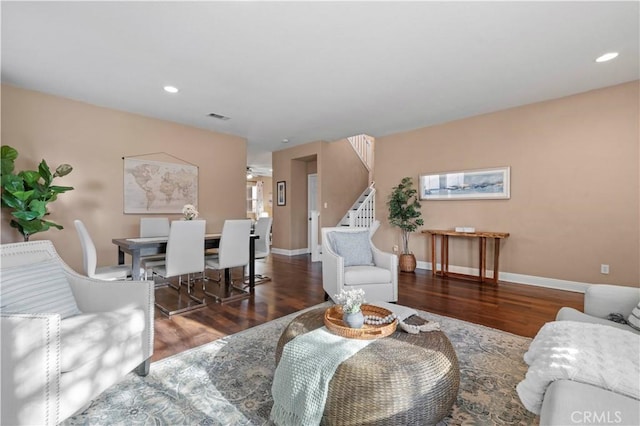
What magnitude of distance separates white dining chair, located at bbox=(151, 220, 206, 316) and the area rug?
112 cm

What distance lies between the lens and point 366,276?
9.96ft

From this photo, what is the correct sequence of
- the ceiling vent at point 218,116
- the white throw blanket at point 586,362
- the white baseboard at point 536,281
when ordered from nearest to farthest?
1. the white throw blanket at point 586,362
2. the white baseboard at point 536,281
3. the ceiling vent at point 218,116

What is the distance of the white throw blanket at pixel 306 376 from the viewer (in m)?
1.26

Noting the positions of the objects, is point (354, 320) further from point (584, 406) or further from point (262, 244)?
point (262, 244)

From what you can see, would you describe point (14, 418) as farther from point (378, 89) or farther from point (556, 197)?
point (556, 197)

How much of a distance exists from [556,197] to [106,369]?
5.06m

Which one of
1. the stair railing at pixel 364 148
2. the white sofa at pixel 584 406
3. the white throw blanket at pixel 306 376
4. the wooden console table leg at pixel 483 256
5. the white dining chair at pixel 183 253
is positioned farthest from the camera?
the stair railing at pixel 364 148

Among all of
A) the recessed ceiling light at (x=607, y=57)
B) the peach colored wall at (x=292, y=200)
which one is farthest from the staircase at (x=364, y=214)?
the recessed ceiling light at (x=607, y=57)

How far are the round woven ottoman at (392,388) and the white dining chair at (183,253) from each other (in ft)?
7.54

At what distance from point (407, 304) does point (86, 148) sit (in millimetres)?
4671

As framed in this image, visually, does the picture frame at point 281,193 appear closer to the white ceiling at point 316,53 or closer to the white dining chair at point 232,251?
the white ceiling at point 316,53

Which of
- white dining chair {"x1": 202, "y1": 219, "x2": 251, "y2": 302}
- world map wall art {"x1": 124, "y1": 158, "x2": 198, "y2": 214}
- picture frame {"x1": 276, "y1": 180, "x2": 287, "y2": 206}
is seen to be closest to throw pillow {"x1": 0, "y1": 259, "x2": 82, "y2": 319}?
white dining chair {"x1": 202, "y1": 219, "x2": 251, "y2": 302}

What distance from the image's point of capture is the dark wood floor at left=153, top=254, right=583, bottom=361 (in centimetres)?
251

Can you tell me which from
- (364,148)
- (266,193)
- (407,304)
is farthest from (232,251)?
(266,193)
